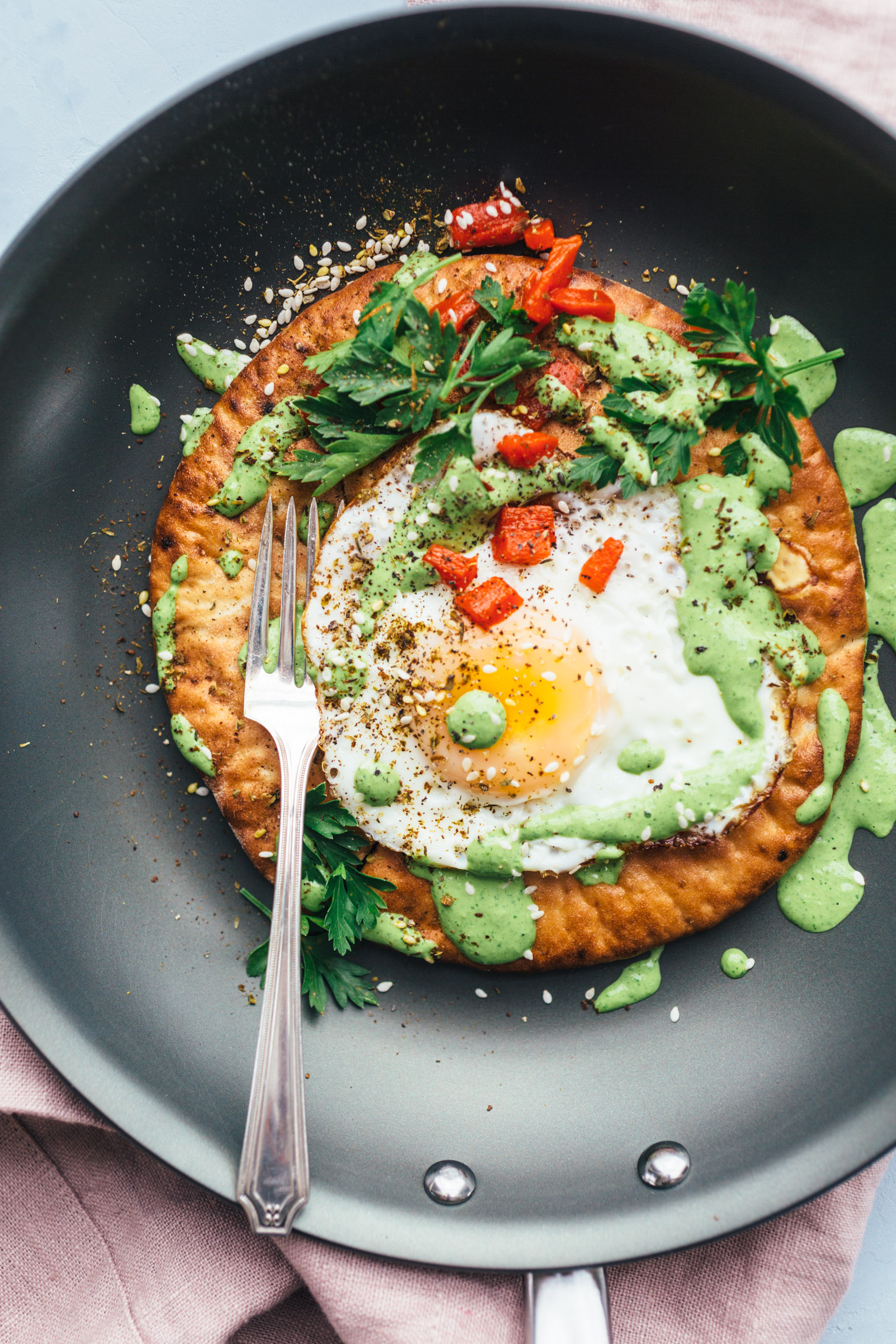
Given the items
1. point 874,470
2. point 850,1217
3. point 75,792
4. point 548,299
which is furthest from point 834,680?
point 75,792

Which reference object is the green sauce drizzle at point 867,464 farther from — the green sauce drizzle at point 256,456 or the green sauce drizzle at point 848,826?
the green sauce drizzle at point 256,456

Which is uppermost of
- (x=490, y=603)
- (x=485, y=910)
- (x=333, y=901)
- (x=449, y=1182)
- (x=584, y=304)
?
(x=584, y=304)

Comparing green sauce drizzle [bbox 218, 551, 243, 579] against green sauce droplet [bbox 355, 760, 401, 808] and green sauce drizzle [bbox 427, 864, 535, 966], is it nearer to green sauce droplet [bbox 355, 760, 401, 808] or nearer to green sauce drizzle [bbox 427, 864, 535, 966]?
green sauce droplet [bbox 355, 760, 401, 808]

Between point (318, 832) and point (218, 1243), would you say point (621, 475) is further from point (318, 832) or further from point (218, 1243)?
point (218, 1243)

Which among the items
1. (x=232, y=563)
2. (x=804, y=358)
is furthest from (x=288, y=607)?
(x=804, y=358)

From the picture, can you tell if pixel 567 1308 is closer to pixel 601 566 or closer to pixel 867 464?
pixel 601 566

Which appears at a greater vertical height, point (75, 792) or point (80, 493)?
point (80, 493)
